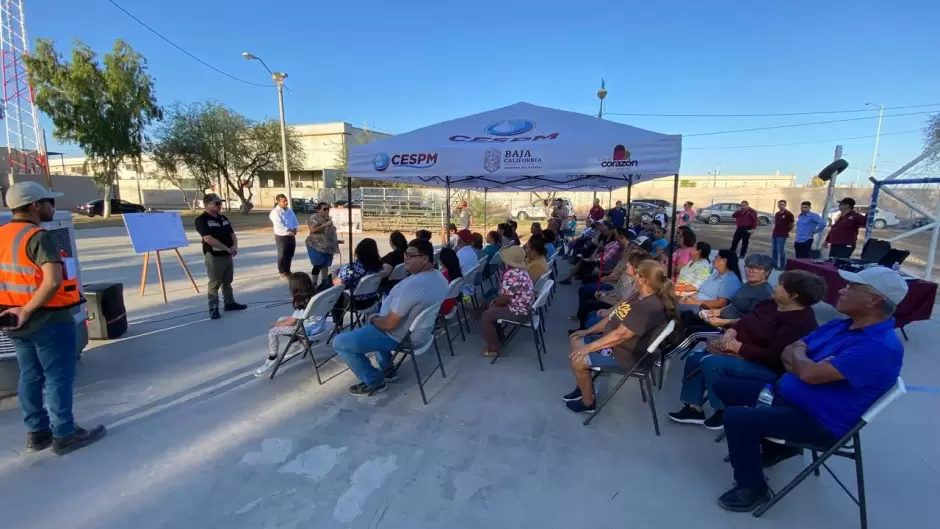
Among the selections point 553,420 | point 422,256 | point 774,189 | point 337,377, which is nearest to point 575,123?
point 422,256

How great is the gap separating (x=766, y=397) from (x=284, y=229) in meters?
7.14

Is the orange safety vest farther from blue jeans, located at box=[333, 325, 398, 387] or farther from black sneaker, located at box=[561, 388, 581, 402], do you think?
black sneaker, located at box=[561, 388, 581, 402]

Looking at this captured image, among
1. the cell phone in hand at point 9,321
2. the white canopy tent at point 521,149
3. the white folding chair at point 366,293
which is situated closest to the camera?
the cell phone in hand at point 9,321

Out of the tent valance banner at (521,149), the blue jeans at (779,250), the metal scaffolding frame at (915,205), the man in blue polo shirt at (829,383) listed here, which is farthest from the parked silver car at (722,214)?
the man in blue polo shirt at (829,383)

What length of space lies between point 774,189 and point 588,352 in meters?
34.5

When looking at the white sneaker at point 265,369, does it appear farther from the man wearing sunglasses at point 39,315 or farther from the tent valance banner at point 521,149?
the tent valance banner at point 521,149

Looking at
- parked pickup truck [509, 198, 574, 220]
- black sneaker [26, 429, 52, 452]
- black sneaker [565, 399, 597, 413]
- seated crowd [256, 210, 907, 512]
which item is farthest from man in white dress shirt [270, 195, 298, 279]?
parked pickup truck [509, 198, 574, 220]

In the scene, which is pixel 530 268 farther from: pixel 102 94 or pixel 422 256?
pixel 102 94

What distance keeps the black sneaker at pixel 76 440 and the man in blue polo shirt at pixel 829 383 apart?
3.91 metres

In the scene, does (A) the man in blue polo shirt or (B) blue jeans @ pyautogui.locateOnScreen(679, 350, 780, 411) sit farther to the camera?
(B) blue jeans @ pyautogui.locateOnScreen(679, 350, 780, 411)

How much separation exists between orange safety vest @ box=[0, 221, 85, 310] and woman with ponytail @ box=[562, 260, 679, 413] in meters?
3.32

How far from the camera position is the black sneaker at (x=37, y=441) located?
2.74m

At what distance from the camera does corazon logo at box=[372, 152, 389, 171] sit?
5176 mm

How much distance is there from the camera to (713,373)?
291cm
